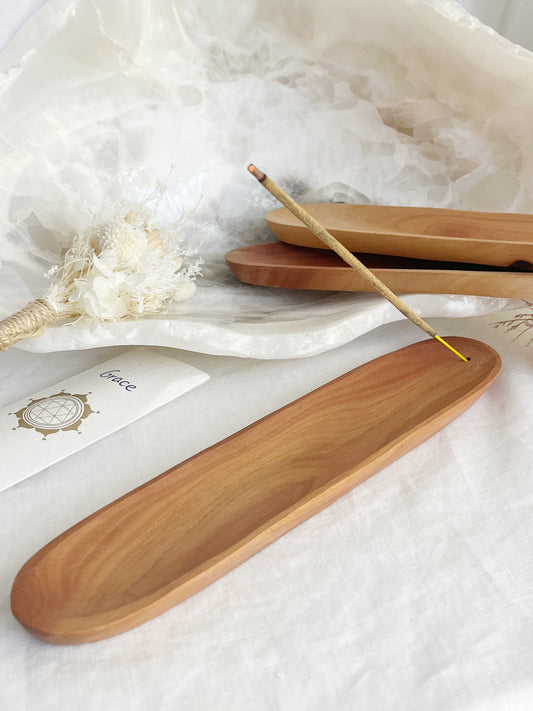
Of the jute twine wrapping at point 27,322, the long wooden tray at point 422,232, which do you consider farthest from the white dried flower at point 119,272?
the long wooden tray at point 422,232

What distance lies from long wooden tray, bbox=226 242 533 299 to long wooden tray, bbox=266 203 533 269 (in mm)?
17

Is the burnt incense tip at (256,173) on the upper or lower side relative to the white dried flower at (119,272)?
upper

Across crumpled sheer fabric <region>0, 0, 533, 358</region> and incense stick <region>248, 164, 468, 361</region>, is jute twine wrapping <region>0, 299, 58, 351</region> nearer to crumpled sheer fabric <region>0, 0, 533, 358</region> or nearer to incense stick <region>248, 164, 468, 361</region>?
crumpled sheer fabric <region>0, 0, 533, 358</region>

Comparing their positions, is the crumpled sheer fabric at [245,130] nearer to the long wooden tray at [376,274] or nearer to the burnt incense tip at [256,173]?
the long wooden tray at [376,274]

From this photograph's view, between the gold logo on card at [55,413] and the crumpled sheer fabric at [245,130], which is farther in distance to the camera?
the crumpled sheer fabric at [245,130]

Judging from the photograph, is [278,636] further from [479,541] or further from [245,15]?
[245,15]

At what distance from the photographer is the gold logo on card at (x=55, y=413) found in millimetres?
482

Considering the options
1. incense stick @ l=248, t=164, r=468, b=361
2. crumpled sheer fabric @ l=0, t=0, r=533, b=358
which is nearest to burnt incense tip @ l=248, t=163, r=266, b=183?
incense stick @ l=248, t=164, r=468, b=361

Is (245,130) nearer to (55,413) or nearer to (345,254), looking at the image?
(345,254)

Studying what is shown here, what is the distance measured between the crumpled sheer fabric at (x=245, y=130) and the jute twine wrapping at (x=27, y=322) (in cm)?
2

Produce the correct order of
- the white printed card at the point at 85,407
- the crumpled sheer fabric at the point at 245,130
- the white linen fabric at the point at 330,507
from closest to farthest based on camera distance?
the white linen fabric at the point at 330,507, the white printed card at the point at 85,407, the crumpled sheer fabric at the point at 245,130

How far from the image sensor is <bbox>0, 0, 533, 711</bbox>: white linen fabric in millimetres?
331

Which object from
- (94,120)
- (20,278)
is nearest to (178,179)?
(94,120)

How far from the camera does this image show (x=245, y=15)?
66 cm
